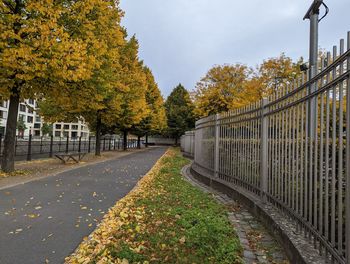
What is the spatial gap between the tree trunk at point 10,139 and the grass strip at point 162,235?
606 cm

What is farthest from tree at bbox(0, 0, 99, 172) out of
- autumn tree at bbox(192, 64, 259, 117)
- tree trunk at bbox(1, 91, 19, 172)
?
autumn tree at bbox(192, 64, 259, 117)

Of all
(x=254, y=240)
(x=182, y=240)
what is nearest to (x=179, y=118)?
(x=254, y=240)

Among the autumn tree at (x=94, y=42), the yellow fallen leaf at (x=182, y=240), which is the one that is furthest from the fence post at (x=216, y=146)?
the yellow fallen leaf at (x=182, y=240)

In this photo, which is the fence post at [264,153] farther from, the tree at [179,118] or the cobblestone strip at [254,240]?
the tree at [179,118]

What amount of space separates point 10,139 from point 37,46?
387 centimetres

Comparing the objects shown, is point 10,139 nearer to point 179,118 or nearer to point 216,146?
point 216,146

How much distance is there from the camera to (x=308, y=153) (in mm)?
3695

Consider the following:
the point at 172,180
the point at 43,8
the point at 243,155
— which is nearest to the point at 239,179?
the point at 243,155

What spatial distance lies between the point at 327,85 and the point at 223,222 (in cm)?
297

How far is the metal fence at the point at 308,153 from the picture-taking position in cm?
275

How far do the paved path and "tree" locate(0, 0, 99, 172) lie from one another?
3.44 m

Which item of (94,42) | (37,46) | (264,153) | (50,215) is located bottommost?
(50,215)

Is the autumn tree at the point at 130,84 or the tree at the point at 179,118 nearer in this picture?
the autumn tree at the point at 130,84

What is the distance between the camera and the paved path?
13.2 feet
